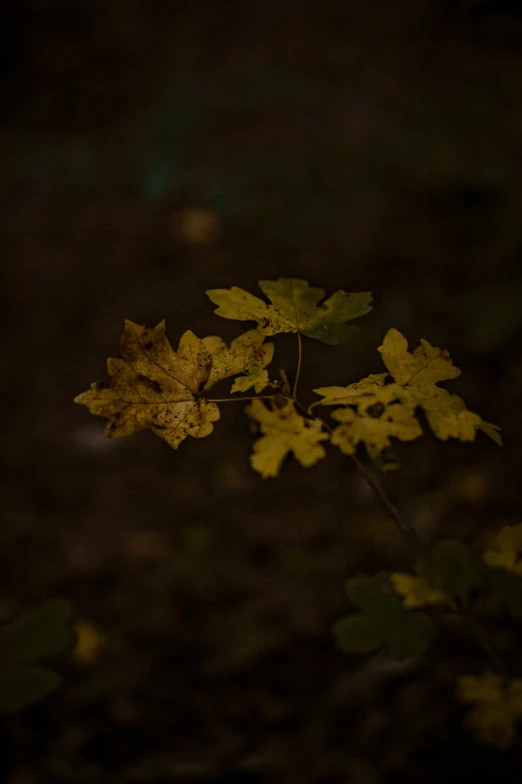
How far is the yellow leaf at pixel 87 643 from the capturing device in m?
1.57

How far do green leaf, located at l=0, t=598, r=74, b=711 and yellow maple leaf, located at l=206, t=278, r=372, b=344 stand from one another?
655mm

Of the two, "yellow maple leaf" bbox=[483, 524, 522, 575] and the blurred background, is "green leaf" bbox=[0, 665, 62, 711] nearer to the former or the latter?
the blurred background

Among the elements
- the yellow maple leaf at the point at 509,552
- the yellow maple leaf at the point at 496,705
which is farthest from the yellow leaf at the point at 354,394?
the yellow maple leaf at the point at 496,705

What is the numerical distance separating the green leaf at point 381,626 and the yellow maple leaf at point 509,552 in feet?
0.47

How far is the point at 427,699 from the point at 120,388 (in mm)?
1137

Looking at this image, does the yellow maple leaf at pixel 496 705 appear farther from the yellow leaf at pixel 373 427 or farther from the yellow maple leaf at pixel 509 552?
the yellow leaf at pixel 373 427

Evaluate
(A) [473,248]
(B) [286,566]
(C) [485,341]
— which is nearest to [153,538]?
(B) [286,566]

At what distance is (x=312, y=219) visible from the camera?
3291 millimetres

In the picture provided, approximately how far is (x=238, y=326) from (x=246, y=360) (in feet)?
6.31

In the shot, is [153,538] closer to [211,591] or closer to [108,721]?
[211,591]

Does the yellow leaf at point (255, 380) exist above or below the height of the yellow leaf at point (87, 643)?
above

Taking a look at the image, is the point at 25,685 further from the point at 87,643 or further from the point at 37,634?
the point at 87,643

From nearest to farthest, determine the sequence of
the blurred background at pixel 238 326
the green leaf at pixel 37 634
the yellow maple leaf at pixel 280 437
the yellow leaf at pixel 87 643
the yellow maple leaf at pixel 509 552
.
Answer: the yellow maple leaf at pixel 280 437, the yellow maple leaf at pixel 509 552, the green leaf at pixel 37 634, the blurred background at pixel 238 326, the yellow leaf at pixel 87 643

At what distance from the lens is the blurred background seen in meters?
1.43
